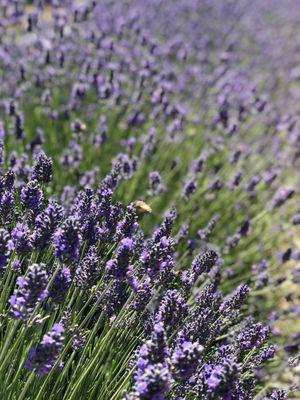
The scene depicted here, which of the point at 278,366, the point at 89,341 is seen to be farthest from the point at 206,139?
the point at 89,341

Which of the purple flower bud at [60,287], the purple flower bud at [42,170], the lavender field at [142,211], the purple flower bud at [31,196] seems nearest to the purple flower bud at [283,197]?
the lavender field at [142,211]

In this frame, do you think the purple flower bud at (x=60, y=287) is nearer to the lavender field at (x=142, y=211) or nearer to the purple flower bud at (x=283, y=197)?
the lavender field at (x=142, y=211)

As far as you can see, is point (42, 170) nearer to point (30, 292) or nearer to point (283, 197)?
point (30, 292)

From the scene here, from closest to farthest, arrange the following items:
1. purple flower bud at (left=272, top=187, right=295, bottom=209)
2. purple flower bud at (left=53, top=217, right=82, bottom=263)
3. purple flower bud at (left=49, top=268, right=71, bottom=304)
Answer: purple flower bud at (left=53, top=217, right=82, bottom=263)
purple flower bud at (left=49, top=268, right=71, bottom=304)
purple flower bud at (left=272, top=187, right=295, bottom=209)

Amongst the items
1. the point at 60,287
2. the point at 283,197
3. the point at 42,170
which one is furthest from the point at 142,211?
the point at 283,197

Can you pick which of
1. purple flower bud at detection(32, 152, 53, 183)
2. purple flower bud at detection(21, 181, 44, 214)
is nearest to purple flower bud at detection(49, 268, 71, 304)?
purple flower bud at detection(21, 181, 44, 214)

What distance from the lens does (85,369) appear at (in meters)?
2.25

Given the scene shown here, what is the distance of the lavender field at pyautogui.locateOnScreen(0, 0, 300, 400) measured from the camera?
2.11 meters

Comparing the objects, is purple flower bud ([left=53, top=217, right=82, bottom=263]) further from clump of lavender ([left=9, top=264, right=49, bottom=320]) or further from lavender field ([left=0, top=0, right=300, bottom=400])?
clump of lavender ([left=9, top=264, right=49, bottom=320])

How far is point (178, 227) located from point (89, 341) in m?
2.05

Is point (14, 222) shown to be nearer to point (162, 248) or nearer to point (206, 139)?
point (162, 248)

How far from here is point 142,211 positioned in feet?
9.38

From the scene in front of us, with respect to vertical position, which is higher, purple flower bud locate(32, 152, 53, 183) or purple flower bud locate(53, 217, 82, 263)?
purple flower bud locate(32, 152, 53, 183)

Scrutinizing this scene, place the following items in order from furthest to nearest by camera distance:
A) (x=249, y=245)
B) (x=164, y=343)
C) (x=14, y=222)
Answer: (x=249, y=245) → (x=14, y=222) → (x=164, y=343)
